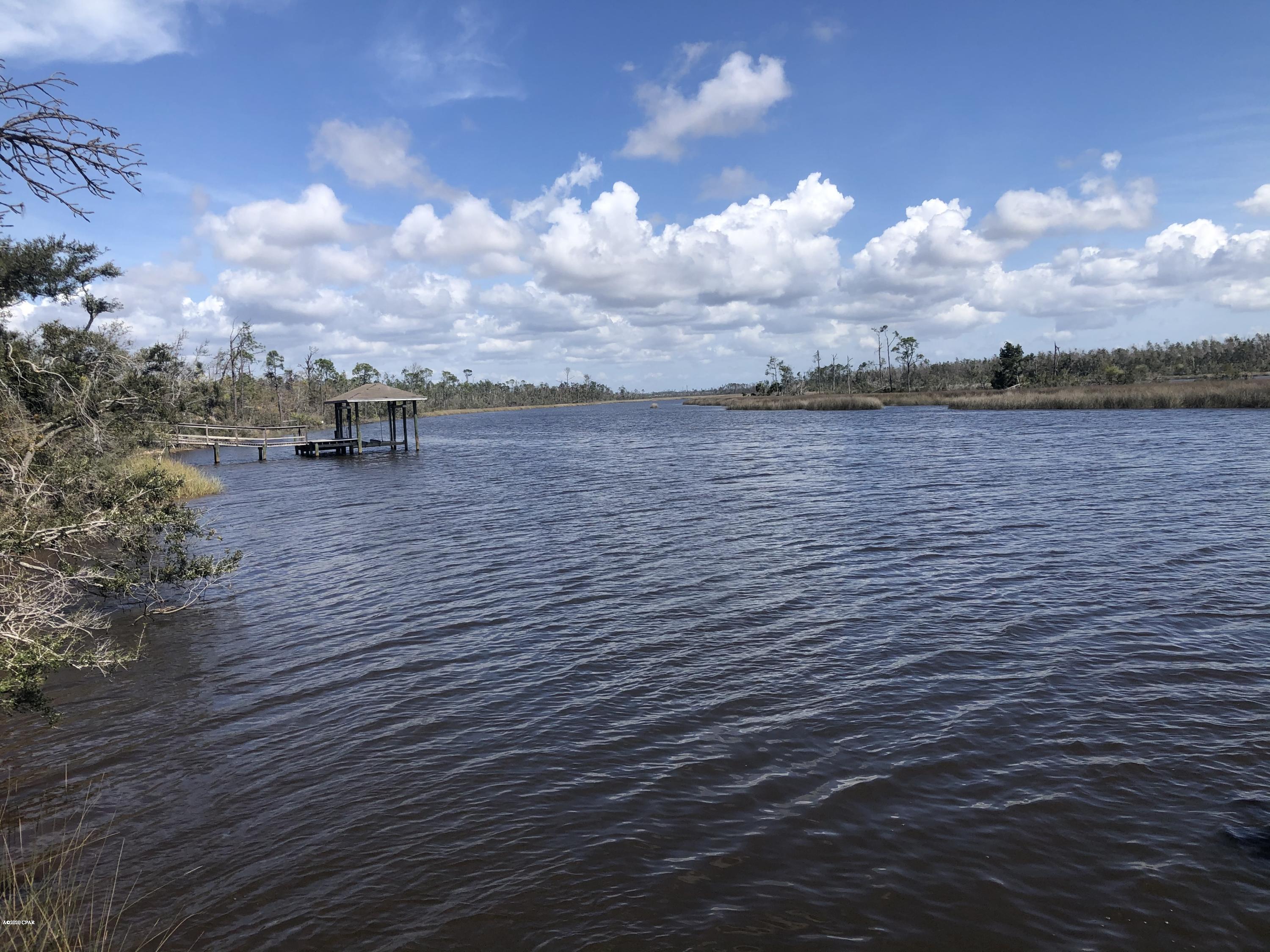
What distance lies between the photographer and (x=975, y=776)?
6.46 m

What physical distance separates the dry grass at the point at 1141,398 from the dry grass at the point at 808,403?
14.3 m

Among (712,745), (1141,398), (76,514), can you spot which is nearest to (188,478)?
(76,514)

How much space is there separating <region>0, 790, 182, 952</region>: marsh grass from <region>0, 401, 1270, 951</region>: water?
0.23 meters

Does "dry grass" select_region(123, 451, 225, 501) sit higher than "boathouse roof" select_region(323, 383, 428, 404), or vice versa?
"boathouse roof" select_region(323, 383, 428, 404)

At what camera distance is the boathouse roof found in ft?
144

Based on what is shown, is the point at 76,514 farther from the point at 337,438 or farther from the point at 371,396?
the point at 337,438

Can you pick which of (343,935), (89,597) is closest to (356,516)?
(89,597)

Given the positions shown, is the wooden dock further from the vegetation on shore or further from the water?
the water

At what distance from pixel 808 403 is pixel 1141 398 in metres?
42.1

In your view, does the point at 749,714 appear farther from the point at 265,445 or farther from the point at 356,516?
the point at 265,445

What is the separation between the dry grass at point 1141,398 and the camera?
174ft

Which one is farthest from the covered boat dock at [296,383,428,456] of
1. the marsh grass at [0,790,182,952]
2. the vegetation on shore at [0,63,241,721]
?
the marsh grass at [0,790,182,952]

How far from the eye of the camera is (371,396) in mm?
44906

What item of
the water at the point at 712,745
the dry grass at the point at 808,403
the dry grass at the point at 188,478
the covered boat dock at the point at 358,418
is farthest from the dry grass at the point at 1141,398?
the dry grass at the point at 188,478
